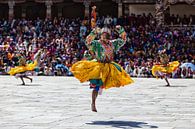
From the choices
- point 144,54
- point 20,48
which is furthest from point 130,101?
point 20,48

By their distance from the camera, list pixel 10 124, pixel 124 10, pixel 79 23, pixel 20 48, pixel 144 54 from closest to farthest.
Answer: pixel 10 124 < pixel 144 54 < pixel 20 48 < pixel 79 23 < pixel 124 10

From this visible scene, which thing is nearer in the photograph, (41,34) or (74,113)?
(74,113)

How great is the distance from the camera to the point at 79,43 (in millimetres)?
39312

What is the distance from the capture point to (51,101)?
15070mm

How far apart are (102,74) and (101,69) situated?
13cm

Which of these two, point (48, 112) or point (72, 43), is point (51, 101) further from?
point (72, 43)

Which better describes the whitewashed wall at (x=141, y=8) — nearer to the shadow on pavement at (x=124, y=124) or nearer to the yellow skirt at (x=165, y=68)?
the yellow skirt at (x=165, y=68)

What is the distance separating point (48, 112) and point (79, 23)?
101 feet

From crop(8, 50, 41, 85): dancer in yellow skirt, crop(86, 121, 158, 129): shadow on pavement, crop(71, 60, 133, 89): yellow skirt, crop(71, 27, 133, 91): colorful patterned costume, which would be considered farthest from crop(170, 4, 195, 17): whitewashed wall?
crop(86, 121, 158, 129): shadow on pavement

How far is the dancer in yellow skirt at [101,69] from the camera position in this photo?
11.5 meters

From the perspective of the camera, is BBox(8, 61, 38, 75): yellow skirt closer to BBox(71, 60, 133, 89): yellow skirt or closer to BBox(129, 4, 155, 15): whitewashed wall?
BBox(71, 60, 133, 89): yellow skirt

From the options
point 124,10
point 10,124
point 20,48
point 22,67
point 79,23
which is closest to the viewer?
point 10,124

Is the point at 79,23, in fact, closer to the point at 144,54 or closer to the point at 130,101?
the point at 144,54

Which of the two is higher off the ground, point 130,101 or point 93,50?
point 93,50
